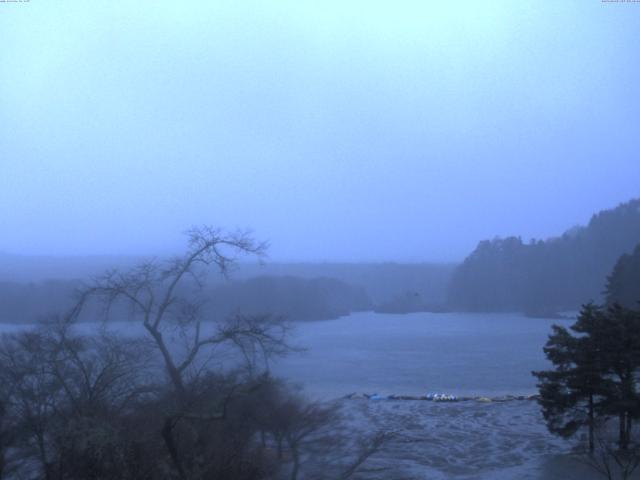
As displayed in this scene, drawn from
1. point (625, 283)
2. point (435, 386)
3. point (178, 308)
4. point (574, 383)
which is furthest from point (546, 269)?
point (178, 308)

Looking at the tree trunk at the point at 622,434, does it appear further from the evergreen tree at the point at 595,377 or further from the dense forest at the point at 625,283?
the dense forest at the point at 625,283

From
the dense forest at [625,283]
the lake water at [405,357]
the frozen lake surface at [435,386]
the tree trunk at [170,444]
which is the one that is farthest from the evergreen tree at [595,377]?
the dense forest at [625,283]

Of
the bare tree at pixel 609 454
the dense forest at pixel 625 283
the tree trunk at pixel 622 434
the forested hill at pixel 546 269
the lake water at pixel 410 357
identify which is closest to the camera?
the bare tree at pixel 609 454

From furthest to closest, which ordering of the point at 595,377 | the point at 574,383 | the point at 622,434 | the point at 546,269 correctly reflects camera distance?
the point at 546,269 → the point at 574,383 → the point at 595,377 → the point at 622,434

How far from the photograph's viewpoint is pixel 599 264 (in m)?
30.5

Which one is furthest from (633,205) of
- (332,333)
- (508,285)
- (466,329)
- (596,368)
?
(596,368)

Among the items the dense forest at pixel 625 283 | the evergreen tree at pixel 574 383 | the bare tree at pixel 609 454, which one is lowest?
the bare tree at pixel 609 454

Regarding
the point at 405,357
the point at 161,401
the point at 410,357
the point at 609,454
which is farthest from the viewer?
the point at 410,357

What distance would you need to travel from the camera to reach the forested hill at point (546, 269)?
29.6m

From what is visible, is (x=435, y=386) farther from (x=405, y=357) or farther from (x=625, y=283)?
(x=625, y=283)

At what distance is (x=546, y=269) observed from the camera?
31.0 metres

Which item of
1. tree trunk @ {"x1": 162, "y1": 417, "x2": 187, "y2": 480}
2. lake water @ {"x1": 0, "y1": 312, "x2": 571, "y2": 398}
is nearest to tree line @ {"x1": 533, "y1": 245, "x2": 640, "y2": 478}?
lake water @ {"x1": 0, "y1": 312, "x2": 571, "y2": 398}

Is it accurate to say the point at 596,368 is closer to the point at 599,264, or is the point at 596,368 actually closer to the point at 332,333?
the point at 332,333

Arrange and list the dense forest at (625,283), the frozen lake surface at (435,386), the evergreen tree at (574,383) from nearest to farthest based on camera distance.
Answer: the frozen lake surface at (435,386) < the evergreen tree at (574,383) < the dense forest at (625,283)
